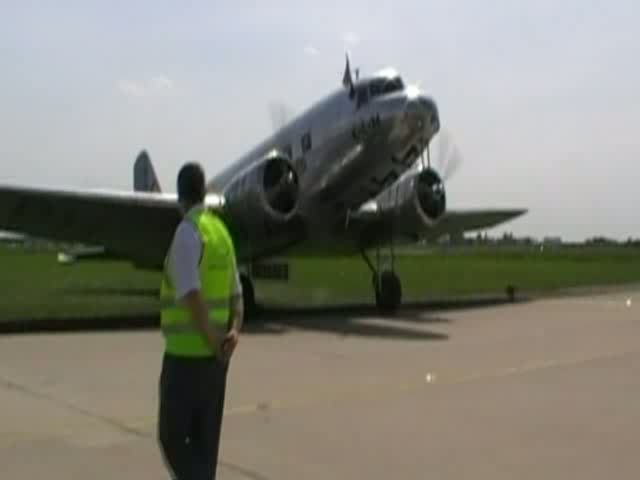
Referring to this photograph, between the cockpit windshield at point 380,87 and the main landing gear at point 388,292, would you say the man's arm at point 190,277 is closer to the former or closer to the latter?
the cockpit windshield at point 380,87

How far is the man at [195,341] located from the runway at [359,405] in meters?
1.19

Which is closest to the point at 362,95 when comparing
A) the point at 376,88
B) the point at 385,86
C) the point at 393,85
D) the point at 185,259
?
the point at 376,88

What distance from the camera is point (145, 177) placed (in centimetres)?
3012

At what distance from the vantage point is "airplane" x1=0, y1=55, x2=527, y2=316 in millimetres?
16938

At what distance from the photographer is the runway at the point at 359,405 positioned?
236 inches

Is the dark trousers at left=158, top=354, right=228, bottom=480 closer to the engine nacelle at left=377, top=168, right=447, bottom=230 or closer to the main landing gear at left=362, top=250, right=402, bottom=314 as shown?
the engine nacelle at left=377, top=168, right=447, bottom=230

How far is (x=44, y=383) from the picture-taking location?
9430 millimetres

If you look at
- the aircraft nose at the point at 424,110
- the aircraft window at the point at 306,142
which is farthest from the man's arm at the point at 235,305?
Result: the aircraft window at the point at 306,142

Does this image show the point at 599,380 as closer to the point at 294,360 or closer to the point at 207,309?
the point at 294,360

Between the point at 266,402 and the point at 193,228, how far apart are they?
4.05 metres

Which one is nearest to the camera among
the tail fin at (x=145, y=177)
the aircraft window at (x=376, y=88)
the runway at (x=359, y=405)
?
the runway at (x=359, y=405)

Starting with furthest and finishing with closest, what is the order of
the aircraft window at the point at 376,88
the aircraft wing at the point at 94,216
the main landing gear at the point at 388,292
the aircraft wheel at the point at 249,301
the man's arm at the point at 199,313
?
1. the main landing gear at the point at 388,292
2. the aircraft wheel at the point at 249,301
3. the aircraft window at the point at 376,88
4. the aircraft wing at the point at 94,216
5. the man's arm at the point at 199,313

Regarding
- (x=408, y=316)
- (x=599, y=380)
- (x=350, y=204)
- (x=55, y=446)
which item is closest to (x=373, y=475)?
(x=55, y=446)

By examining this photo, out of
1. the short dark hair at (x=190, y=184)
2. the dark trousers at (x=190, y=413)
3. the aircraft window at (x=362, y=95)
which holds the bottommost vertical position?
the dark trousers at (x=190, y=413)
